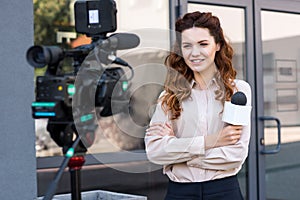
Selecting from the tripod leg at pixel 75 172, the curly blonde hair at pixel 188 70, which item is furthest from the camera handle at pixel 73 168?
the curly blonde hair at pixel 188 70

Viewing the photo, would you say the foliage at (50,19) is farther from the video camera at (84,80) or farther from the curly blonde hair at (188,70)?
the video camera at (84,80)

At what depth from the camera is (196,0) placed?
439 cm

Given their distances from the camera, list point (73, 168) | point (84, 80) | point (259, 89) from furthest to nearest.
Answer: point (259, 89) < point (73, 168) < point (84, 80)

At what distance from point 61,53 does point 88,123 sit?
0.27m

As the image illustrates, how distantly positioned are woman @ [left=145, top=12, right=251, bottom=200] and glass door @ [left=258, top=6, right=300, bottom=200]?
99.0 inches

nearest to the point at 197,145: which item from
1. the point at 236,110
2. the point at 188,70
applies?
the point at 236,110

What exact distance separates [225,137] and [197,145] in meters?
0.12

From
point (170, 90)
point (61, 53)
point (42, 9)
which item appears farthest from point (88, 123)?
point (42, 9)

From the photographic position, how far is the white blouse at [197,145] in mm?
2266

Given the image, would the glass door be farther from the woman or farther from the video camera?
the video camera

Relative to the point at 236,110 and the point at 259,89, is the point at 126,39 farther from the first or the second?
the point at 259,89

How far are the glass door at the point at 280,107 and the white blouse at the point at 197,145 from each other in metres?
2.52

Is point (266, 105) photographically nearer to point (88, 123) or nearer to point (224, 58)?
point (224, 58)

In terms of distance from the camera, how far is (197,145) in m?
2.26
